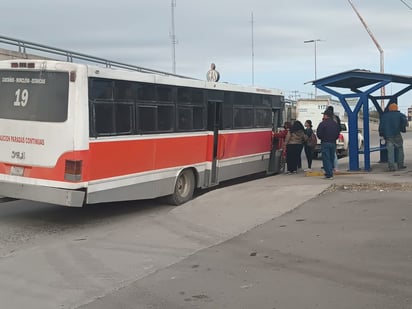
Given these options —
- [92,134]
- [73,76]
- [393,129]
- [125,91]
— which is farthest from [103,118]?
[393,129]

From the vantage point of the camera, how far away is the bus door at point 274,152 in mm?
15969

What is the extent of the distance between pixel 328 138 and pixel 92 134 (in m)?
6.90

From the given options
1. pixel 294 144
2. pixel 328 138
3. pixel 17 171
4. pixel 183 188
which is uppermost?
pixel 328 138

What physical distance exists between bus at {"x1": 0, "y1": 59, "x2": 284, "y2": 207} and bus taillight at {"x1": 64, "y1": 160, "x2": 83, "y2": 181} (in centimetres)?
2

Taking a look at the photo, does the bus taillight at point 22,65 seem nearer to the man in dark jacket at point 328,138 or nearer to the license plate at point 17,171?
the license plate at point 17,171

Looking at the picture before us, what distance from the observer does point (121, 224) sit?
9562 millimetres

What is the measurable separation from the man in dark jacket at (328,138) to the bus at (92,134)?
3.58m

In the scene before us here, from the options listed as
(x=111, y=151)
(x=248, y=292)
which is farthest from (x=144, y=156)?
(x=248, y=292)

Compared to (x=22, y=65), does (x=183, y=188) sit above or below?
below

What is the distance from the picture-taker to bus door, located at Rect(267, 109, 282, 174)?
52.4 feet

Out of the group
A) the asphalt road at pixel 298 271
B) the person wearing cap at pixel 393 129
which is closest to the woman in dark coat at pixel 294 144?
the person wearing cap at pixel 393 129

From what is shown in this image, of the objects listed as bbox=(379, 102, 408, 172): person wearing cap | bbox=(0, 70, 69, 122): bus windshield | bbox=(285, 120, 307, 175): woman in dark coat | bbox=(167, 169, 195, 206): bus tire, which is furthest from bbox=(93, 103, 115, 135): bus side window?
bbox=(379, 102, 408, 172): person wearing cap

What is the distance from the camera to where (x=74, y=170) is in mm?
8648

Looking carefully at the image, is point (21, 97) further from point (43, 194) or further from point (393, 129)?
point (393, 129)
